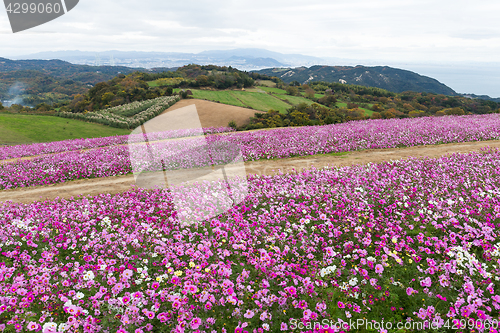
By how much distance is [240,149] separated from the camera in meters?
19.7

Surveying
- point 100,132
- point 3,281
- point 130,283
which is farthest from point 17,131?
point 130,283

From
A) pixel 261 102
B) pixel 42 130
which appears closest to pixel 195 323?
pixel 42 130

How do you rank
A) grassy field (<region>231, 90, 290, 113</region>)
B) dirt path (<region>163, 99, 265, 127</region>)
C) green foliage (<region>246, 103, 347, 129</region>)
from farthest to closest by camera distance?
1. grassy field (<region>231, 90, 290, 113</region>)
2. dirt path (<region>163, 99, 265, 127</region>)
3. green foliage (<region>246, 103, 347, 129</region>)

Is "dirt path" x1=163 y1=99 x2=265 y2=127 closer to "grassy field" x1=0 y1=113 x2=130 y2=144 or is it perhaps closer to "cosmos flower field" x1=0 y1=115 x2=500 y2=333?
"grassy field" x1=0 y1=113 x2=130 y2=144

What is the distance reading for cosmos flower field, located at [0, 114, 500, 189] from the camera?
50.3 feet

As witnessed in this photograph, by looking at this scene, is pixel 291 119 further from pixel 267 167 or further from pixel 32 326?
pixel 32 326

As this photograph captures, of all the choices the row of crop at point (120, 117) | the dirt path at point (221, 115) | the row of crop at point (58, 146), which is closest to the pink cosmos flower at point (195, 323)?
the row of crop at point (58, 146)

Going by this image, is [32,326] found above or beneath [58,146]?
beneath

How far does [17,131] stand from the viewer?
29.7 m

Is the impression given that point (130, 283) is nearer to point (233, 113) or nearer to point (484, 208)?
point (484, 208)

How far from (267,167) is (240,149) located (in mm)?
4816

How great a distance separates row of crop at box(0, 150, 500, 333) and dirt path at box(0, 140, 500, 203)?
4.10 m

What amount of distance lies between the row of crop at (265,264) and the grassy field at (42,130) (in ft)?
89.6

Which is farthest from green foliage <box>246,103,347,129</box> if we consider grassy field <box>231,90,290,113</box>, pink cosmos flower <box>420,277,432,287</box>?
pink cosmos flower <box>420,277,432,287</box>
